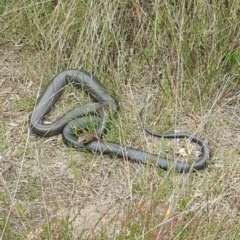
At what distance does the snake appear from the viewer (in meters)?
4.23

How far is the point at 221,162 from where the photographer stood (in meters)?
4.28

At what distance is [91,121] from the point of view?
4438mm

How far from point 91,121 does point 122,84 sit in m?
0.57

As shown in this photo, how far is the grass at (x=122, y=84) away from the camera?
3998 mm

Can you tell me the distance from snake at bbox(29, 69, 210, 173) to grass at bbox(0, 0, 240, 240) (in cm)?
6

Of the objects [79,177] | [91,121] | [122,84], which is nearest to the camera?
[79,177]

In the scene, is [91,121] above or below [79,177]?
above

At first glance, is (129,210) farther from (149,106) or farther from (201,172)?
(149,106)

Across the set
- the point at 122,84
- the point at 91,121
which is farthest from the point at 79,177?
the point at 122,84

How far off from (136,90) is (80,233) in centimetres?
176

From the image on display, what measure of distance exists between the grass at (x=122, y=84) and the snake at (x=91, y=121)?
59mm

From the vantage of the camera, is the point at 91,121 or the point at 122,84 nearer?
the point at 91,121

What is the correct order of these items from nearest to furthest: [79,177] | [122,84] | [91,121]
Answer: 1. [79,177]
2. [91,121]
3. [122,84]

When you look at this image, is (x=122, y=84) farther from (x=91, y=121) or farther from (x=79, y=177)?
(x=79, y=177)
